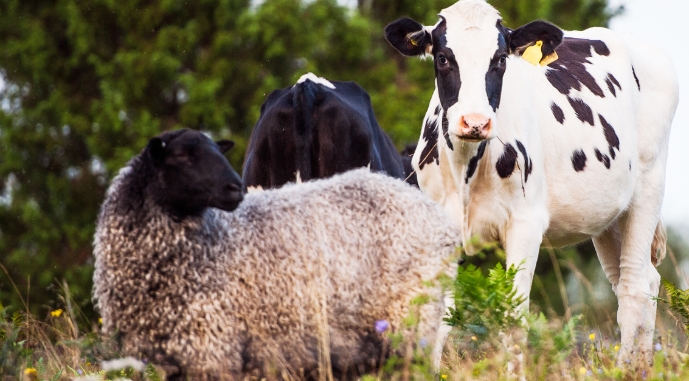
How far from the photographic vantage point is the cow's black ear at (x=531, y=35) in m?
6.26

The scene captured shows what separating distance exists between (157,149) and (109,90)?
1230 cm

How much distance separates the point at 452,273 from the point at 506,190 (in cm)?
133

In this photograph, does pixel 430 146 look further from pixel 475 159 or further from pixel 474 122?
pixel 474 122

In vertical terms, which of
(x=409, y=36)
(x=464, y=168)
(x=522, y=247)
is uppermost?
(x=409, y=36)

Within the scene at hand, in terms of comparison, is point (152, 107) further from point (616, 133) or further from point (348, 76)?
point (616, 133)

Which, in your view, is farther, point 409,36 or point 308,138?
Answer: point 308,138

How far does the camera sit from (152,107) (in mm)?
16750

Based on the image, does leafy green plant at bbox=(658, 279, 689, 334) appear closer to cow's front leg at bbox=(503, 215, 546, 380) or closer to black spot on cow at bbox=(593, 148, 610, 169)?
cow's front leg at bbox=(503, 215, 546, 380)

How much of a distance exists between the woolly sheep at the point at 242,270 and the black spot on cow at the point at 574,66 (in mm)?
2712

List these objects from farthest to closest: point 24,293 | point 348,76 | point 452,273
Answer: point 348,76 → point 24,293 → point 452,273

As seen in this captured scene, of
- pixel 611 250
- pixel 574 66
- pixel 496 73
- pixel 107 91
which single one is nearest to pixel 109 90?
pixel 107 91

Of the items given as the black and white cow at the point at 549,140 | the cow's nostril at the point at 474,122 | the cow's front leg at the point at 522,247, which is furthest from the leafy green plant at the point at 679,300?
the cow's nostril at the point at 474,122

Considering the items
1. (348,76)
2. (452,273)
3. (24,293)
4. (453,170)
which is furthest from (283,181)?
(348,76)

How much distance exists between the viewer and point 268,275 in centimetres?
462
